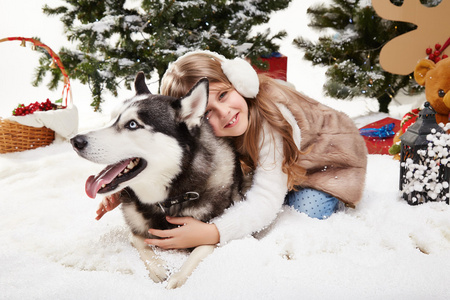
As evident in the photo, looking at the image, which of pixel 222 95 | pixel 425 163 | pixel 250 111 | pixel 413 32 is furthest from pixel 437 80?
pixel 222 95

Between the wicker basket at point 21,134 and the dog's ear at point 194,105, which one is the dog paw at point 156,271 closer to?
the dog's ear at point 194,105

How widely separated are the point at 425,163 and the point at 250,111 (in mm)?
777

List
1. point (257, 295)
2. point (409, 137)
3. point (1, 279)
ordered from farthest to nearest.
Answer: point (409, 137) → point (1, 279) → point (257, 295)

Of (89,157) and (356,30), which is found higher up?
(89,157)

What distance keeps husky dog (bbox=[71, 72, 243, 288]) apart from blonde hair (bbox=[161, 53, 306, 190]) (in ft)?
0.55

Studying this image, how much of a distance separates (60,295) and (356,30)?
348 cm

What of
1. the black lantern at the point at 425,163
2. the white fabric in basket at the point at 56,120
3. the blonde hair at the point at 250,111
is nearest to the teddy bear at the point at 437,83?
the black lantern at the point at 425,163

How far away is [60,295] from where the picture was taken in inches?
45.6

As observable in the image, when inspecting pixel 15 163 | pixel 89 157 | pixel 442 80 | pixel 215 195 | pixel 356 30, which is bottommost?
pixel 15 163

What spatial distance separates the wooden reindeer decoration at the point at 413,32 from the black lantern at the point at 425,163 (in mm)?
1268

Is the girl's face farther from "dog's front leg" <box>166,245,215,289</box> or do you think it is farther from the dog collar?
"dog's front leg" <box>166,245,215,289</box>

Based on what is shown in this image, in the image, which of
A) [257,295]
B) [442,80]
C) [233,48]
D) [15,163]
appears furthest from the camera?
[233,48]

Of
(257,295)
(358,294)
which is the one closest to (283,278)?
(257,295)

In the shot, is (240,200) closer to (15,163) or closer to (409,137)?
(409,137)
